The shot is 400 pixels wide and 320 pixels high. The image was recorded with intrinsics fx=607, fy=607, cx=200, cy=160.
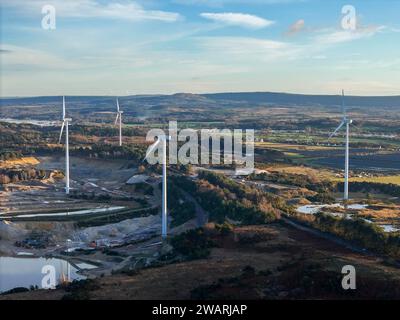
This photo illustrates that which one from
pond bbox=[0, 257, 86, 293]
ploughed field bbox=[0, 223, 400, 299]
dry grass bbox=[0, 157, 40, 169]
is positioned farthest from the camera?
dry grass bbox=[0, 157, 40, 169]

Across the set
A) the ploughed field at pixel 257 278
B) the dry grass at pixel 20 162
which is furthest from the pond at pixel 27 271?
the dry grass at pixel 20 162

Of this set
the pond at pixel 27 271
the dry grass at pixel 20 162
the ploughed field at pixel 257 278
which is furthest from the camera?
the dry grass at pixel 20 162

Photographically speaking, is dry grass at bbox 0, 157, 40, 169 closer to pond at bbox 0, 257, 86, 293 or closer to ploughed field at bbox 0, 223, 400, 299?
pond at bbox 0, 257, 86, 293

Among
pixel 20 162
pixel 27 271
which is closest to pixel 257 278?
pixel 27 271

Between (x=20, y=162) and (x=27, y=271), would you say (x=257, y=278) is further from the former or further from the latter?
(x=20, y=162)

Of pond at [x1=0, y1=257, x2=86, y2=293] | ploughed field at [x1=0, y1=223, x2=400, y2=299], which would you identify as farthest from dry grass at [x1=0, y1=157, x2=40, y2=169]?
ploughed field at [x1=0, y1=223, x2=400, y2=299]

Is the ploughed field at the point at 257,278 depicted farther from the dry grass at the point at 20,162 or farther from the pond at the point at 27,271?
the dry grass at the point at 20,162

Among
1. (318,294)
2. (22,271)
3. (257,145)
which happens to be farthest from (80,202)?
(257,145)
